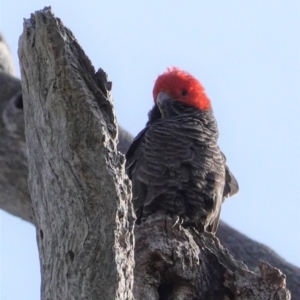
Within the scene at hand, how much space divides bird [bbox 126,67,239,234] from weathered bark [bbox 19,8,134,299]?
1587mm

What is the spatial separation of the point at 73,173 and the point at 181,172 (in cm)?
202

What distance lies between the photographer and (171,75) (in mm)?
5906

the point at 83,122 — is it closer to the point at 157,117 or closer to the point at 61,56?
the point at 61,56

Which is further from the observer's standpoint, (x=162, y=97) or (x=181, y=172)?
(x=162, y=97)

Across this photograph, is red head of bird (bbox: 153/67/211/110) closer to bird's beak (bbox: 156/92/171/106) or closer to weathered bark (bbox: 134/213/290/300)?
bird's beak (bbox: 156/92/171/106)

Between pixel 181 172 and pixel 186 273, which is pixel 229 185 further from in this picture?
pixel 186 273

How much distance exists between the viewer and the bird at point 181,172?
486 cm

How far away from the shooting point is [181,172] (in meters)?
4.91

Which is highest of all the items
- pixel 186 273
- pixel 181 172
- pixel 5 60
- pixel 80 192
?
pixel 5 60

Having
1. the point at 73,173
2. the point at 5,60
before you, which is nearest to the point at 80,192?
the point at 73,173

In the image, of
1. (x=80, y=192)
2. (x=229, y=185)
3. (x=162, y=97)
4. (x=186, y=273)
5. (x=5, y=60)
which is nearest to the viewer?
(x=80, y=192)

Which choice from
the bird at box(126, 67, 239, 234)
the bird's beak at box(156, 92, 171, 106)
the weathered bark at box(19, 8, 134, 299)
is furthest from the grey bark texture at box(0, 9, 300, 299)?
the bird's beak at box(156, 92, 171, 106)

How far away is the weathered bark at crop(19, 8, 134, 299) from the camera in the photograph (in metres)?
2.84

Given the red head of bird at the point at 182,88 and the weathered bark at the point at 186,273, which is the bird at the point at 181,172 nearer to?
the red head of bird at the point at 182,88
